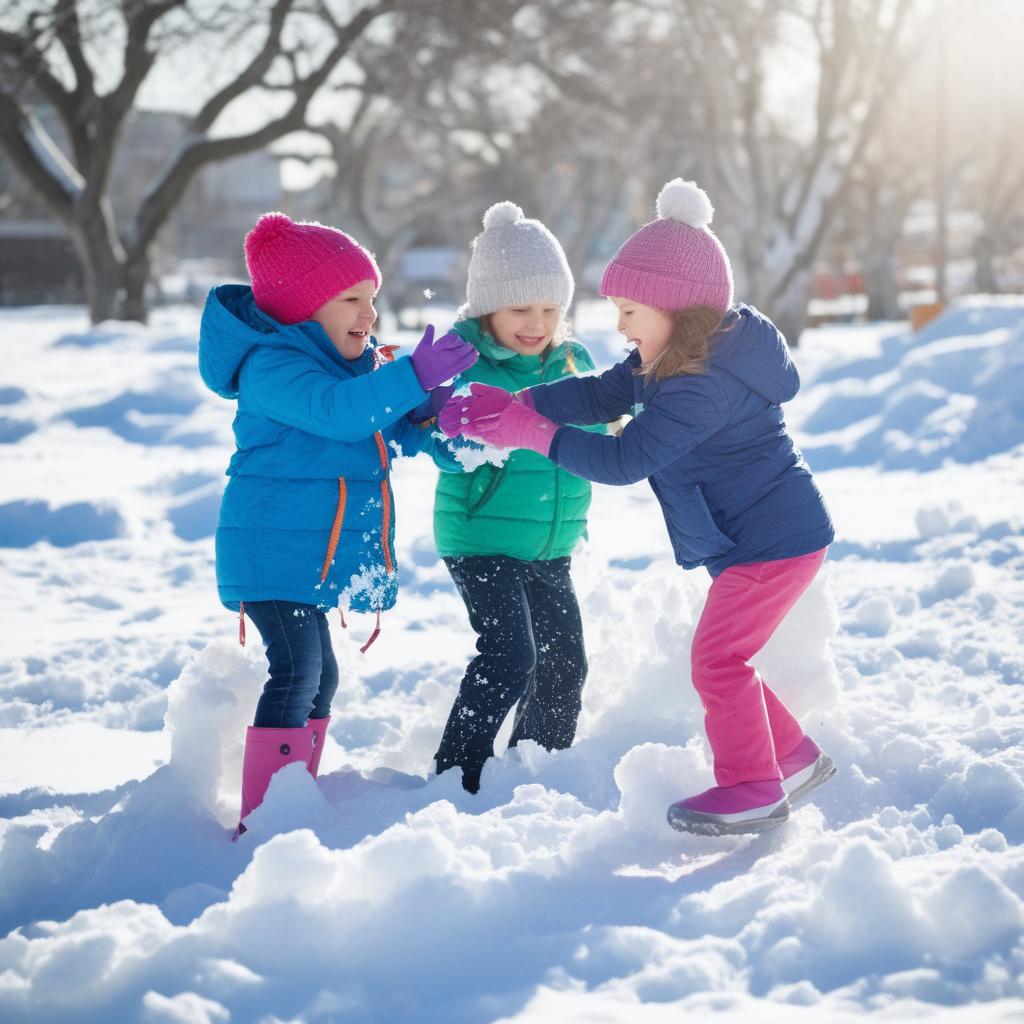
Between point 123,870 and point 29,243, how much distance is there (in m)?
45.9

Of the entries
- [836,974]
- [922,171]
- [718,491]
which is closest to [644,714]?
[718,491]

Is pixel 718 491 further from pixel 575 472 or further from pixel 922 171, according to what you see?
pixel 922 171

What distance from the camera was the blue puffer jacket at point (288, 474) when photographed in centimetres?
256

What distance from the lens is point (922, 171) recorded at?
105ft

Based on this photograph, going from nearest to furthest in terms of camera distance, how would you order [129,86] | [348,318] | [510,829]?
[510,829] → [348,318] → [129,86]

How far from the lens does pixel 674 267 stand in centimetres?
253

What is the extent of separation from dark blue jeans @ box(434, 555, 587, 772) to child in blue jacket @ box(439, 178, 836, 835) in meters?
0.41

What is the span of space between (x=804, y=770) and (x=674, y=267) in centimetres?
120

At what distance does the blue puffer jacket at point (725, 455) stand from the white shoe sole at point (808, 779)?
0.52m

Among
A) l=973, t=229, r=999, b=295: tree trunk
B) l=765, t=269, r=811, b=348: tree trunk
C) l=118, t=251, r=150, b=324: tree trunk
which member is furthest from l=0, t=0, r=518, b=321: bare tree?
l=973, t=229, r=999, b=295: tree trunk

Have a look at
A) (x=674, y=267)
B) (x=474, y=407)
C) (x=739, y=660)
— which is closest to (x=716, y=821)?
(x=739, y=660)

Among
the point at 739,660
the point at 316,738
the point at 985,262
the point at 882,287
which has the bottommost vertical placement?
the point at 882,287

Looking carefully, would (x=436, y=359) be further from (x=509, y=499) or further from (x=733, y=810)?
(x=733, y=810)

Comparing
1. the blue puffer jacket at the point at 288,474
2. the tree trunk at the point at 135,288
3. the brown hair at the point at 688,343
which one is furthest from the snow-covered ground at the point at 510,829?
the tree trunk at the point at 135,288
